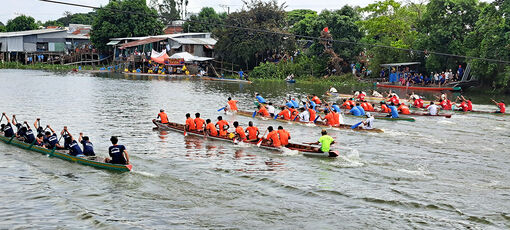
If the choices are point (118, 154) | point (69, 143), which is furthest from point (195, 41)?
A: point (118, 154)

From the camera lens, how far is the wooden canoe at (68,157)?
1741 cm

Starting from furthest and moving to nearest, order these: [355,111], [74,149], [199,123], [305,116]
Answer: [355,111], [305,116], [199,123], [74,149]

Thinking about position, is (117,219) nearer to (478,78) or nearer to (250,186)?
(250,186)

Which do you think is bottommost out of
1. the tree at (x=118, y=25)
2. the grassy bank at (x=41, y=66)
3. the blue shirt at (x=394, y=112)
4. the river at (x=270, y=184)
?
the river at (x=270, y=184)

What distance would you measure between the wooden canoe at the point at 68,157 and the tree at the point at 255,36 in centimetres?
4480

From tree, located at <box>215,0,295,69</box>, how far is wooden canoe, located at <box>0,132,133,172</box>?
44.8 m

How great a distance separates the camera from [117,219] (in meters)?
13.6

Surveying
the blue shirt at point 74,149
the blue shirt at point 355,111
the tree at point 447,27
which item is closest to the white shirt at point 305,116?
the blue shirt at point 355,111

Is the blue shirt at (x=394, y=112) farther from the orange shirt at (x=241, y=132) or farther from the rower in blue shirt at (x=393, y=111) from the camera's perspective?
the orange shirt at (x=241, y=132)

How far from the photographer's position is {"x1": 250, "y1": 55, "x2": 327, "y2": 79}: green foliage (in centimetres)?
6581

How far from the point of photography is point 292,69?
219ft

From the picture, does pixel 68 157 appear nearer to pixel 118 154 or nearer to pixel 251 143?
pixel 118 154

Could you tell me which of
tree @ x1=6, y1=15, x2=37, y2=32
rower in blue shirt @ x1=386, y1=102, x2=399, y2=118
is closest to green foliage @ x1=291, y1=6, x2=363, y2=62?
rower in blue shirt @ x1=386, y1=102, x2=399, y2=118

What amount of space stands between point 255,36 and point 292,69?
6780 millimetres
